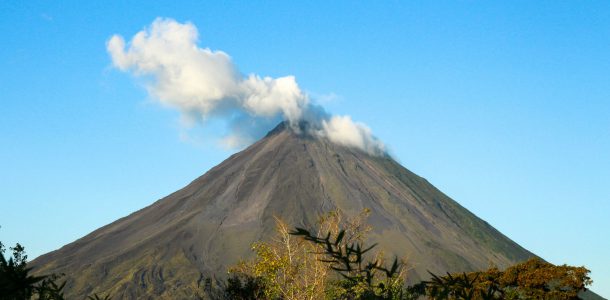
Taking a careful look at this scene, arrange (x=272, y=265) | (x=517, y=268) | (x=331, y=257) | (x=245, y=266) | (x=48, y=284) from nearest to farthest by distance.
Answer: (x=331, y=257) < (x=48, y=284) < (x=272, y=265) < (x=245, y=266) < (x=517, y=268)

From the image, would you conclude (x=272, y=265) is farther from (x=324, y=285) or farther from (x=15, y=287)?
(x=15, y=287)

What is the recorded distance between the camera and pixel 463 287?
310 cm

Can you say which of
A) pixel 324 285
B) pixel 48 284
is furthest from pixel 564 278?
pixel 48 284

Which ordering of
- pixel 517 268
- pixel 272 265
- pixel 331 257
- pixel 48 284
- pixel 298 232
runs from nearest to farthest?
1. pixel 298 232
2. pixel 331 257
3. pixel 48 284
4. pixel 272 265
5. pixel 517 268

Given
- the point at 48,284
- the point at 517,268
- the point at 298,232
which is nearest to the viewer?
the point at 298,232

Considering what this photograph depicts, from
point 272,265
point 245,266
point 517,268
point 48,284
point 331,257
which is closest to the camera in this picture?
point 331,257

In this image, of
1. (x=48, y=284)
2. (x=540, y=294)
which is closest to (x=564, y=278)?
(x=540, y=294)

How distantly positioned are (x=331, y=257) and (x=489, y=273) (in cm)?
4324

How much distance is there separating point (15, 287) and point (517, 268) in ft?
139

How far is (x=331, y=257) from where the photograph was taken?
312cm

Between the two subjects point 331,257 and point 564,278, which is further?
point 564,278

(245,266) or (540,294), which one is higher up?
(245,266)

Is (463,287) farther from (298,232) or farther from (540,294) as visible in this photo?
(540,294)

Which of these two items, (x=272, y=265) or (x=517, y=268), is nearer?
(x=272, y=265)
